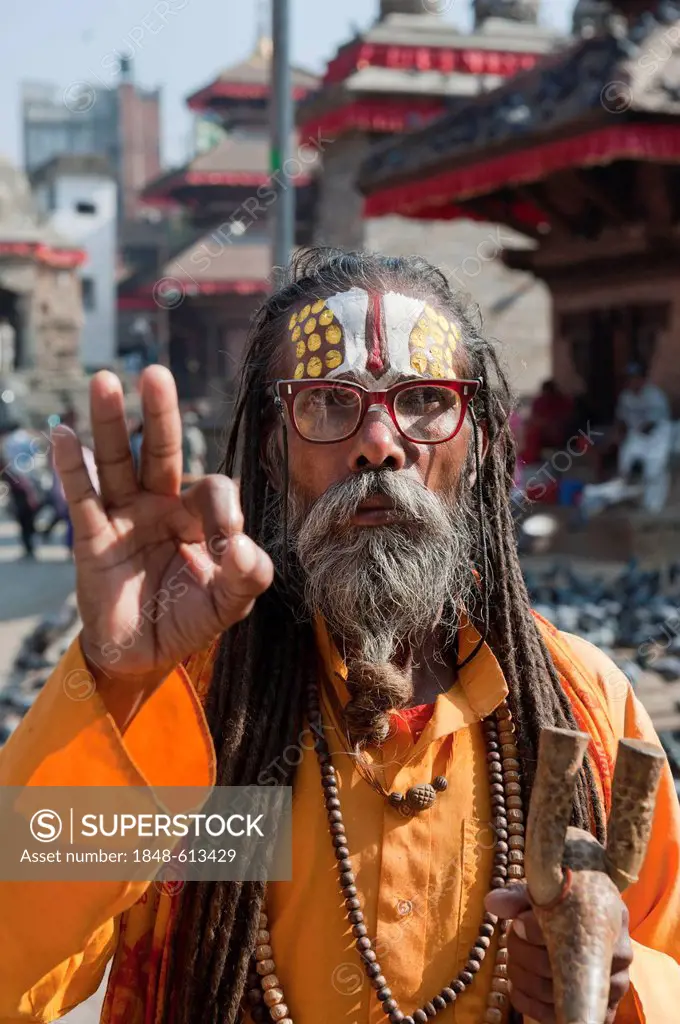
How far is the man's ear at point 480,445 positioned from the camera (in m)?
2.03

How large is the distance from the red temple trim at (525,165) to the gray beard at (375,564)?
6521 mm

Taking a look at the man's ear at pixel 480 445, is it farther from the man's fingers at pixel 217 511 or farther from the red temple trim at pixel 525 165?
the red temple trim at pixel 525 165

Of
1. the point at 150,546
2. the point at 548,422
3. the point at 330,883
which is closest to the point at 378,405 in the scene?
the point at 150,546

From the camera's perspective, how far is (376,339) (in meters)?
1.94

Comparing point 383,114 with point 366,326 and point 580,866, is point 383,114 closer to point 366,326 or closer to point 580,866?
point 366,326

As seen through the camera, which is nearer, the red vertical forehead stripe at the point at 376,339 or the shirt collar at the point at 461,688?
the shirt collar at the point at 461,688

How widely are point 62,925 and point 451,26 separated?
19.2 m

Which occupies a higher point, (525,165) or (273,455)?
(525,165)

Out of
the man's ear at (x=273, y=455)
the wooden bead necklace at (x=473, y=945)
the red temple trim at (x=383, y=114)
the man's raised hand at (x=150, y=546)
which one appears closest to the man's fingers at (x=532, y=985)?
the wooden bead necklace at (x=473, y=945)

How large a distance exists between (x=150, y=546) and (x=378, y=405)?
585 mm

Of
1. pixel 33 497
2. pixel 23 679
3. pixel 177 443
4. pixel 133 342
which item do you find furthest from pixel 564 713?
pixel 133 342

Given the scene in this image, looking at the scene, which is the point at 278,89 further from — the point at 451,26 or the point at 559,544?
the point at 451,26

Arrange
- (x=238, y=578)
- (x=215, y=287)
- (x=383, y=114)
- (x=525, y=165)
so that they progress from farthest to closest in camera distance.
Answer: (x=215, y=287), (x=383, y=114), (x=525, y=165), (x=238, y=578)

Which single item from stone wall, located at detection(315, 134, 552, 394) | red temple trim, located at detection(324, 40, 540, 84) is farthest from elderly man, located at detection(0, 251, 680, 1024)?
red temple trim, located at detection(324, 40, 540, 84)
